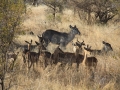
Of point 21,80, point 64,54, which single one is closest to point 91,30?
point 64,54

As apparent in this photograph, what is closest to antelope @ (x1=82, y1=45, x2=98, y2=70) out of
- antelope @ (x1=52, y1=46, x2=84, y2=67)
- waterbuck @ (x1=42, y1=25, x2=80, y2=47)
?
antelope @ (x1=52, y1=46, x2=84, y2=67)

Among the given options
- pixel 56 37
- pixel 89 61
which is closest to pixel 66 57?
pixel 89 61

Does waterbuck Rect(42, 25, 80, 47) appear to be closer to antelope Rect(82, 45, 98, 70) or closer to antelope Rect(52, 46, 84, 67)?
antelope Rect(52, 46, 84, 67)

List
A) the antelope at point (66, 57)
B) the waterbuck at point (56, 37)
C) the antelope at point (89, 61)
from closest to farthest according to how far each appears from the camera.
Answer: the antelope at point (89, 61) < the antelope at point (66, 57) < the waterbuck at point (56, 37)

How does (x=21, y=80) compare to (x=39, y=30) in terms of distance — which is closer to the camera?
(x=21, y=80)

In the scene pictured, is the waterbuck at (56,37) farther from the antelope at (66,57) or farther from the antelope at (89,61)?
the antelope at (89,61)

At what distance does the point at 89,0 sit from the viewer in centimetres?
1898

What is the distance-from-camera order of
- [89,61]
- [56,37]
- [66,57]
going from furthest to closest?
[56,37] → [66,57] → [89,61]

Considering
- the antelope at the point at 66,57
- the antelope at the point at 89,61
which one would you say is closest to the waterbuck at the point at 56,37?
the antelope at the point at 66,57

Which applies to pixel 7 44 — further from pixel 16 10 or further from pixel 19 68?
pixel 19 68

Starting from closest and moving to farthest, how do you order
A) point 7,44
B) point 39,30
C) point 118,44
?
point 7,44 < point 118,44 < point 39,30

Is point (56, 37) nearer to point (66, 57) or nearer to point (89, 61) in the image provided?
point (66, 57)

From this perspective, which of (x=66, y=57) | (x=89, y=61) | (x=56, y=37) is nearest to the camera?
(x=89, y=61)

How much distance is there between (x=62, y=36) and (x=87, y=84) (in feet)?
20.2
